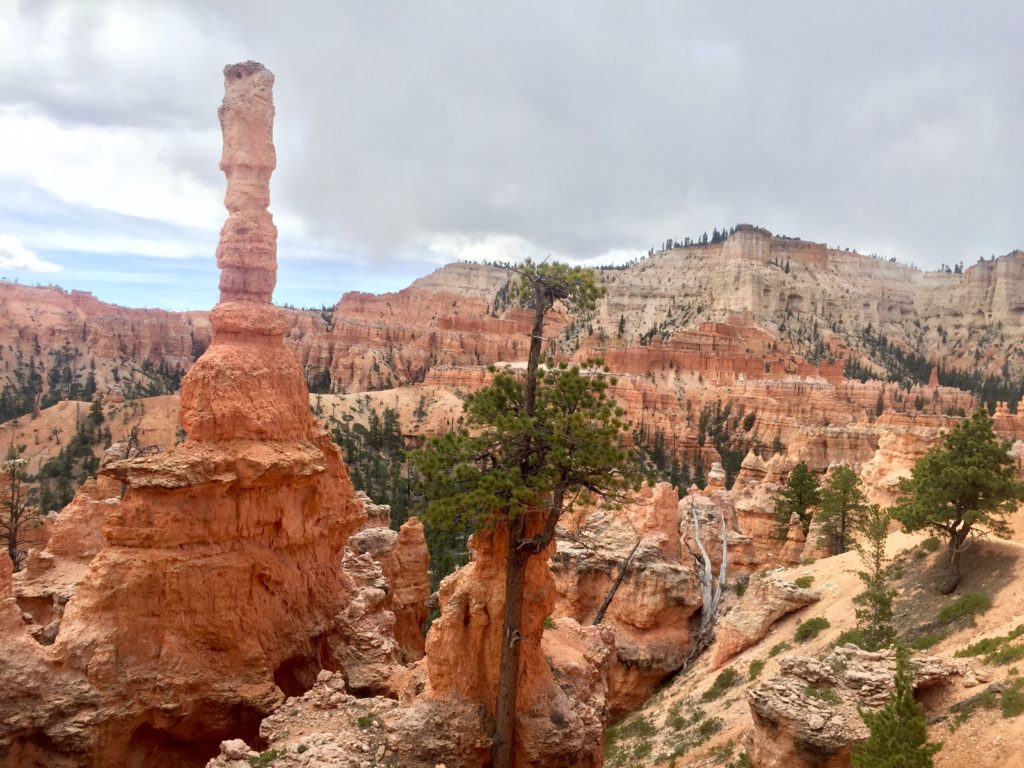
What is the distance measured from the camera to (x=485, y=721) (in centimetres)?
1022

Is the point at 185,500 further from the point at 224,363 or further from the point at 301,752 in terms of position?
the point at 301,752

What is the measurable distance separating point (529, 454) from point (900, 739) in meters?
5.88

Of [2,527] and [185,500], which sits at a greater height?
[185,500]

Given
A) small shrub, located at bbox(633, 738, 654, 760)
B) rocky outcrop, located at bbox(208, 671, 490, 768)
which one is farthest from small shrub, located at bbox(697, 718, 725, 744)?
rocky outcrop, located at bbox(208, 671, 490, 768)

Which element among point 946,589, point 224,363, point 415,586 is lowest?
point 415,586

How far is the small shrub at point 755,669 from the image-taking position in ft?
47.6

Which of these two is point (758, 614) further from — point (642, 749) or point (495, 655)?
point (495, 655)

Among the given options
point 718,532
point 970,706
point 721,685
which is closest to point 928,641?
point 970,706

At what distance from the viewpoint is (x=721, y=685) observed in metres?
14.9

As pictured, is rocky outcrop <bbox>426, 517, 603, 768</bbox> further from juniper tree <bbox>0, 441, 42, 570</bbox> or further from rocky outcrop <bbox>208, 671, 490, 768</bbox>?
juniper tree <bbox>0, 441, 42, 570</bbox>

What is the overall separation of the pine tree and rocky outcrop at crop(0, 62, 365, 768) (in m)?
Result: 9.89

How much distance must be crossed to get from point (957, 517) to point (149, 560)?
661 inches

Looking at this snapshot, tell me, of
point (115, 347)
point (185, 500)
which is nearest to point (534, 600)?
point (185, 500)

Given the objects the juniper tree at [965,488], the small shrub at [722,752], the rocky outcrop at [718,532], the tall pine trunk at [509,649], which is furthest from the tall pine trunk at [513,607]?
the rocky outcrop at [718,532]
